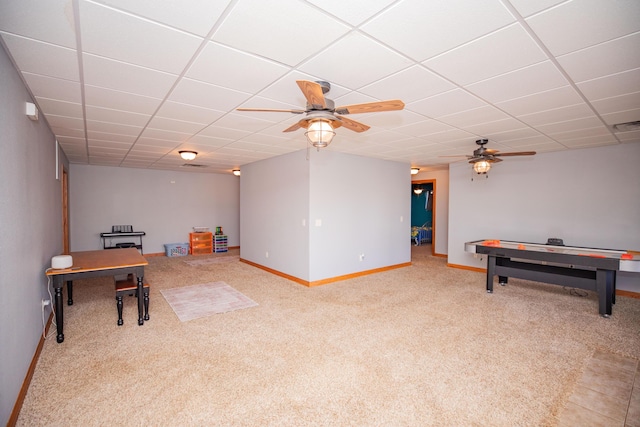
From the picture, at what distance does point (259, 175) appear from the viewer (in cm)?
655

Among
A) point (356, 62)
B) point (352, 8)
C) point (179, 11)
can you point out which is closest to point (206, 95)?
point (179, 11)

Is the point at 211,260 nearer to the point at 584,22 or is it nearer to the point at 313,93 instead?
the point at 313,93

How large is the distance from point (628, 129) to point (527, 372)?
356 cm

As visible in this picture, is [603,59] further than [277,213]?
No

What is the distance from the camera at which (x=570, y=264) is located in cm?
402

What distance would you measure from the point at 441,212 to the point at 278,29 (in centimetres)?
790

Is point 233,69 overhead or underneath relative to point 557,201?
overhead

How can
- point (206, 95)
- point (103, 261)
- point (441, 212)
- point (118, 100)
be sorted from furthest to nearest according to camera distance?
point (441, 212), point (103, 261), point (118, 100), point (206, 95)

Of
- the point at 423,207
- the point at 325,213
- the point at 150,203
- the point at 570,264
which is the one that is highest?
the point at 150,203

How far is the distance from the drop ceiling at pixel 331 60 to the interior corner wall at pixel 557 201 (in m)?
1.46

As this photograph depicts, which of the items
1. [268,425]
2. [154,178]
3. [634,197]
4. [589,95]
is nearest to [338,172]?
[589,95]

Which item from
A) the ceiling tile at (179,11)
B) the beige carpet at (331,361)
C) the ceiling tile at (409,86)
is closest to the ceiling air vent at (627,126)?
the beige carpet at (331,361)

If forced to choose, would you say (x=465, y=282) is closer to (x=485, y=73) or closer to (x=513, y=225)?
(x=513, y=225)

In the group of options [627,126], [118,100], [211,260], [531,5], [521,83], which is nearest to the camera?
[531,5]
